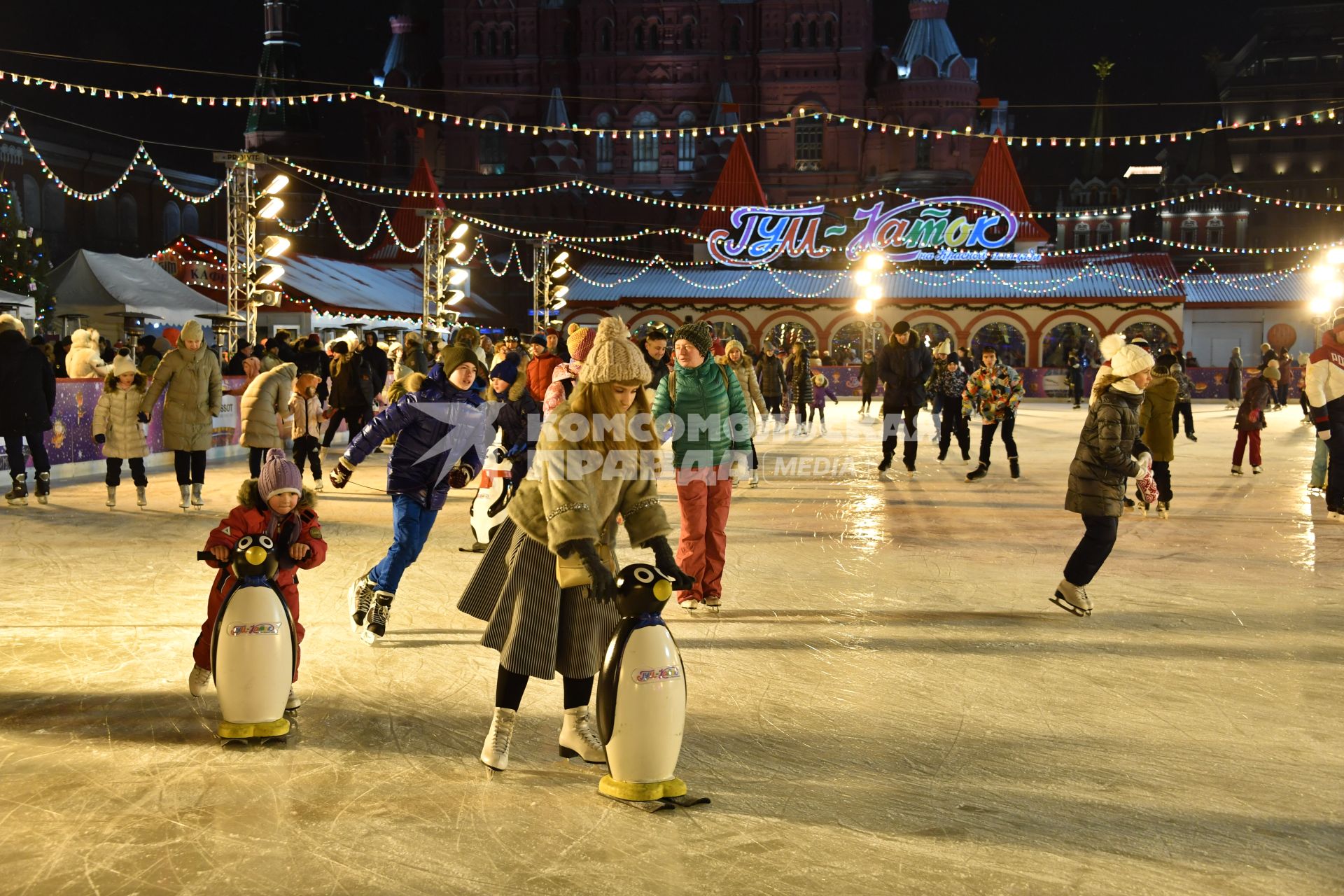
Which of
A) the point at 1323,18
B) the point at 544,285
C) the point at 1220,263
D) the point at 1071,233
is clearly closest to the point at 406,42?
the point at 544,285

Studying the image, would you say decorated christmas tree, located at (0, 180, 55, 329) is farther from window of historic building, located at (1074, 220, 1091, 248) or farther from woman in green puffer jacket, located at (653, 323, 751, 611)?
window of historic building, located at (1074, 220, 1091, 248)

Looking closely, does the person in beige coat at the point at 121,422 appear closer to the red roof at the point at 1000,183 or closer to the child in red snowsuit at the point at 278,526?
the child in red snowsuit at the point at 278,526

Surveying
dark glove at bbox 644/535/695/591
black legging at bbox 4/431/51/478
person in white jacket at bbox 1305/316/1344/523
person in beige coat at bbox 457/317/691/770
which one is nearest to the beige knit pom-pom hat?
person in beige coat at bbox 457/317/691/770

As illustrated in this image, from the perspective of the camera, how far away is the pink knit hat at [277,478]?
163 inches

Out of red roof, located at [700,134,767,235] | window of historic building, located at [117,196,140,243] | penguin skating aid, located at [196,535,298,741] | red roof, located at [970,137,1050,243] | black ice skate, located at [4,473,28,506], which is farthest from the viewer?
window of historic building, located at [117,196,140,243]

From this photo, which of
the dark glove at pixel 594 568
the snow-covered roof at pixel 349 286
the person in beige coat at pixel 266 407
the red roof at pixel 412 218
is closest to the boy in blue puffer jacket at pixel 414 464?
the dark glove at pixel 594 568

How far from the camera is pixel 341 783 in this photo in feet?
12.1

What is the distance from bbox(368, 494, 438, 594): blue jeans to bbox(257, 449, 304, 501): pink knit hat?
4.81ft

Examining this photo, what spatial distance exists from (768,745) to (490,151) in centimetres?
4944

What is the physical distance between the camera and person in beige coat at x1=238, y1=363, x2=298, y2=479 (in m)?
9.46

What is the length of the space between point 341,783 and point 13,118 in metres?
23.1

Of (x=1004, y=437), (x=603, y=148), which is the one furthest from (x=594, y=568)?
(x=603, y=148)

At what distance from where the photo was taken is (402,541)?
225 inches

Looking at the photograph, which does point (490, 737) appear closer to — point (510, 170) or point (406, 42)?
point (510, 170)
